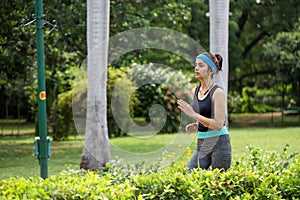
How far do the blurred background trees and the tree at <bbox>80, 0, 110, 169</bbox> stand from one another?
153 centimetres

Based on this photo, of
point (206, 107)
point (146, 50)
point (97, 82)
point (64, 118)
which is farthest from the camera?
point (64, 118)

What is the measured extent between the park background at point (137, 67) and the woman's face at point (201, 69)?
1954mm

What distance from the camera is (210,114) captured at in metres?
5.49

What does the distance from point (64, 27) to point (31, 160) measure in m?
2.91

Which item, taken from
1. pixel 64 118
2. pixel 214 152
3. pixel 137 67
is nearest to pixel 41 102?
pixel 214 152

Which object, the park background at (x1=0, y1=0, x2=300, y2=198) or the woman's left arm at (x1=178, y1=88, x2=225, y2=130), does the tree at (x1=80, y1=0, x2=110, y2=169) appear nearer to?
the park background at (x1=0, y1=0, x2=300, y2=198)

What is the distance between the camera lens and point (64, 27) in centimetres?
1234

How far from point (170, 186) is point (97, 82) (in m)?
3.59

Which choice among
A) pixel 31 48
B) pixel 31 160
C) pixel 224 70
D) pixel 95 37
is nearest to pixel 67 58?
pixel 31 48

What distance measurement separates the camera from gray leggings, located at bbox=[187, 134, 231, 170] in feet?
18.3

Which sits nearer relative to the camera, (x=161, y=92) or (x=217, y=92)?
(x=217, y=92)

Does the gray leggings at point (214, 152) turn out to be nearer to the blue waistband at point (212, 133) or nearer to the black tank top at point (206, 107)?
the blue waistband at point (212, 133)

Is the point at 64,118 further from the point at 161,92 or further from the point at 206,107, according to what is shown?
the point at 206,107

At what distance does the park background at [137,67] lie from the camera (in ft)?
41.4
